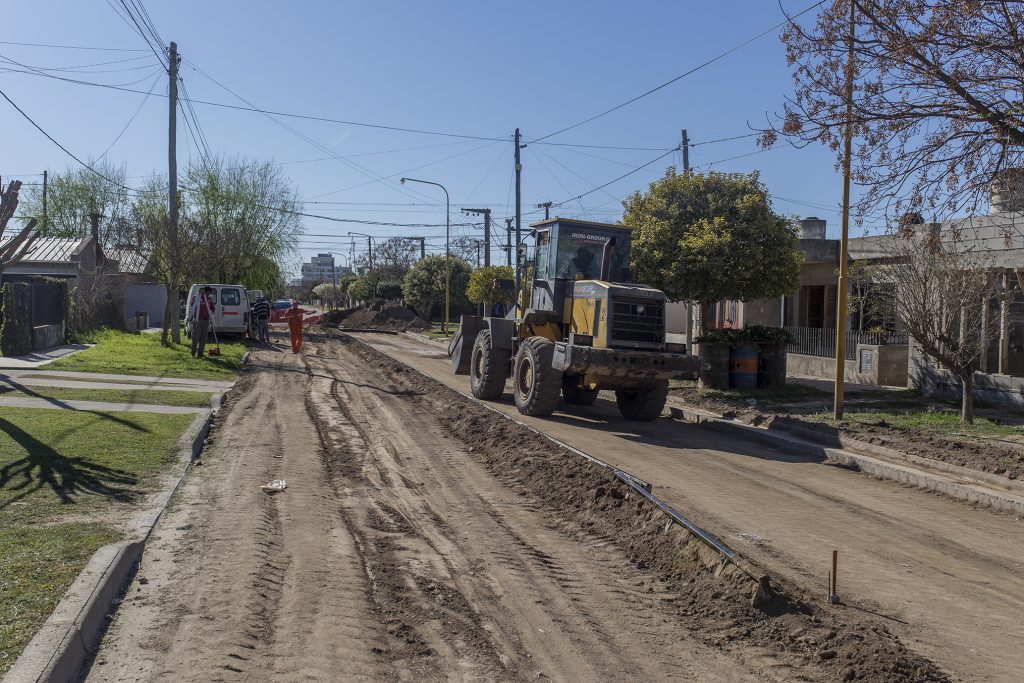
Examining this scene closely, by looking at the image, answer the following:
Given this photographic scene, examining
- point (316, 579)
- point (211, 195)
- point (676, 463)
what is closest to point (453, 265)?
point (211, 195)

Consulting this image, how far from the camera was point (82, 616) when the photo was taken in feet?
16.4

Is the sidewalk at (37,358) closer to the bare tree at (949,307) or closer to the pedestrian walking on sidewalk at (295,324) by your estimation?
the pedestrian walking on sidewalk at (295,324)

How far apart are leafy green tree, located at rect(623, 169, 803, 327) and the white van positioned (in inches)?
668

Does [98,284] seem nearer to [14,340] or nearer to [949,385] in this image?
[14,340]

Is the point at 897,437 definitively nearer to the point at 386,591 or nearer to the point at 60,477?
the point at 386,591

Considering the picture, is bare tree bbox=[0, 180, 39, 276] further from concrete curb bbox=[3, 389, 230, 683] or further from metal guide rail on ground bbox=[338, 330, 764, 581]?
metal guide rail on ground bbox=[338, 330, 764, 581]

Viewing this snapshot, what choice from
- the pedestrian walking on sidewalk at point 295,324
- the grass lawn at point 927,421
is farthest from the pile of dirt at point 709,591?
the pedestrian walking on sidewalk at point 295,324

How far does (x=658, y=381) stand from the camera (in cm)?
1498

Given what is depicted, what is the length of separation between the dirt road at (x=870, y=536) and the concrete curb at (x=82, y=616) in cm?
475

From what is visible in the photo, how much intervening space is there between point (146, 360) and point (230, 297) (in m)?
9.23

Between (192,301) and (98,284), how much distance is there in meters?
4.56

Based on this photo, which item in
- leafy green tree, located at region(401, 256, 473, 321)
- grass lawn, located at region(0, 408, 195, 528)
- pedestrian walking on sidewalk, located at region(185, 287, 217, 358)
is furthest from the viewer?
leafy green tree, located at region(401, 256, 473, 321)

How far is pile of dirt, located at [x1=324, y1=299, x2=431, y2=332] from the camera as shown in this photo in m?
52.3

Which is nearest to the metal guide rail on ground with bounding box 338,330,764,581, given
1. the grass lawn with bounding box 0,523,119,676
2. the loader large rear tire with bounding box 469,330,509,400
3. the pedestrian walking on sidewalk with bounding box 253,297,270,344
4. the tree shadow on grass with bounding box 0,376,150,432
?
the loader large rear tire with bounding box 469,330,509,400
